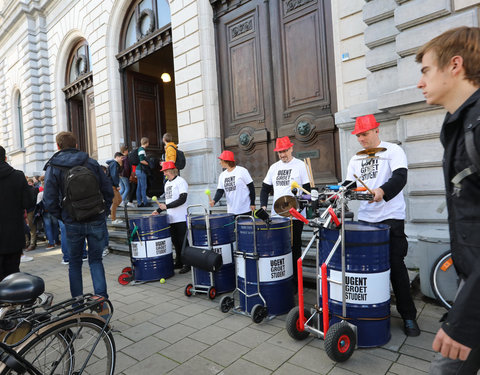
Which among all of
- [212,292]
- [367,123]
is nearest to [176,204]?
[212,292]

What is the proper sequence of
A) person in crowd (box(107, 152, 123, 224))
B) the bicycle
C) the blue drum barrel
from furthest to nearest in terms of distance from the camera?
person in crowd (box(107, 152, 123, 224))
the blue drum barrel
the bicycle

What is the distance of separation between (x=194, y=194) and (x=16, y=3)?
48.0 ft

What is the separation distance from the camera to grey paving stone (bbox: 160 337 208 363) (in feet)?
9.89

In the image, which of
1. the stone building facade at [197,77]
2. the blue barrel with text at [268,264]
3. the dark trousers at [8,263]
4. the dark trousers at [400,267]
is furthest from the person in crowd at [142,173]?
the dark trousers at [400,267]

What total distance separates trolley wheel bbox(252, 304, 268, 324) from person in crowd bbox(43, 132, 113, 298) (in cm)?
182

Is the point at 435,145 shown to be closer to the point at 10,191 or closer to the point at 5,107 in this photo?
the point at 10,191

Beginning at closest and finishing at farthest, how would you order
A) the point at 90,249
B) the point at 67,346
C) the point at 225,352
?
the point at 67,346 < the point at 225,352 < the point at 90,249

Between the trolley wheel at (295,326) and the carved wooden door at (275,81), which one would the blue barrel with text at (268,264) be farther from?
the carved wooden door at (275,81)

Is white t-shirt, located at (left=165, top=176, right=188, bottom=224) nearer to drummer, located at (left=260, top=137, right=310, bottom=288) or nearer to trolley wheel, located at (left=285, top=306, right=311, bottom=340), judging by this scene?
drummer, located at (left=260, top=137, right=310, bottom=288)

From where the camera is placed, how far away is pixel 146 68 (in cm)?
1214

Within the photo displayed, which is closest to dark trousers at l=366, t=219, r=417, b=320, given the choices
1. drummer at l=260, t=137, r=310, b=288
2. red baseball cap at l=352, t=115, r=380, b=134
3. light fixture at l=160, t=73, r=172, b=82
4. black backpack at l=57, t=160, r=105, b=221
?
red baseball cap at l=352, t=115, r=380, b=134

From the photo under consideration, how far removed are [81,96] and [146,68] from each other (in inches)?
165

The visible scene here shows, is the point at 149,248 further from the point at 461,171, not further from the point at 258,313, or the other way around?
the point at 461,171

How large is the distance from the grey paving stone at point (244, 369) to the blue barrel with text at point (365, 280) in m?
0.83
